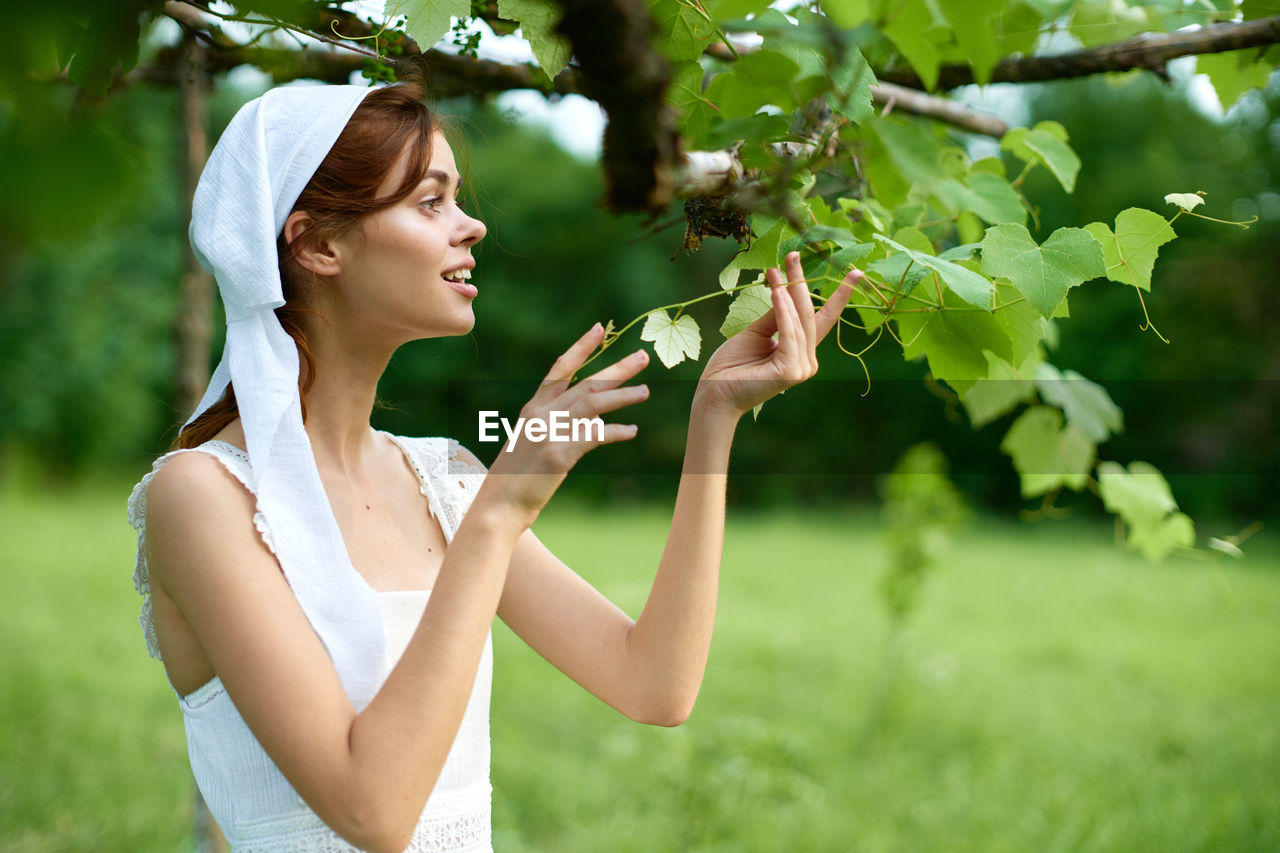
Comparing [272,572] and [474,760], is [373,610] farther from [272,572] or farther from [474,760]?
[474,760]

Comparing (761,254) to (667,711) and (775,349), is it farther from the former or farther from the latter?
(667,711)

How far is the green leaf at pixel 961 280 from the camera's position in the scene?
987 millimetres

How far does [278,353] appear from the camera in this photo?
1.24 metres

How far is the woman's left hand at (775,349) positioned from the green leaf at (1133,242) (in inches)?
14.9

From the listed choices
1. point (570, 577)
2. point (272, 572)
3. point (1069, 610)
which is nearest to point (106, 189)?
point (272, 572)

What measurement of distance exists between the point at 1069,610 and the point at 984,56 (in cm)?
875

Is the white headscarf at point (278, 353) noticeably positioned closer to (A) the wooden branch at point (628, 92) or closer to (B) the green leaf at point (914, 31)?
(A) the wooden branch at point (628, 92)

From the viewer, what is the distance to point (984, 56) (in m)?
0.62

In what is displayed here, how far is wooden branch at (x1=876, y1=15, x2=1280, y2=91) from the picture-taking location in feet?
4.62

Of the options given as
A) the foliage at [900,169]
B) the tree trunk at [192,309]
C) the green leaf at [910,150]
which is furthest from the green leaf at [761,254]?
the tree trunk at [192,309]

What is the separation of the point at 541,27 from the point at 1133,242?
83 cm

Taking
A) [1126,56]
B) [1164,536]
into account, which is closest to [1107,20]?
[1126,56]

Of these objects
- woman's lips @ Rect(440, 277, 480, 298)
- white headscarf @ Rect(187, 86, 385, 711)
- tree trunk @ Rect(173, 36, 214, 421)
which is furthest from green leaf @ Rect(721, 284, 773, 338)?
tree trunk @ Rect(173, 36, 214, 421)

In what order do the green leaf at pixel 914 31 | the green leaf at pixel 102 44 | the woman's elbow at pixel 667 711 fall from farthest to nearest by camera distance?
1. the woman's elbow at pixel 667 711
2. the green leaf at pixel 914 31
3. the green leaf at pixel 102 44
